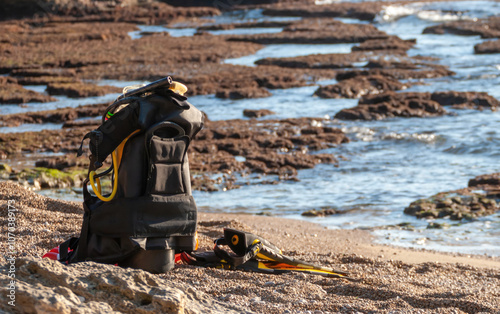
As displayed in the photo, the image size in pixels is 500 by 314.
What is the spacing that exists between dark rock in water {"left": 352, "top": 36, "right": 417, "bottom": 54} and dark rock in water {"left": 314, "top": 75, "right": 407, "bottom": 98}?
6327mm

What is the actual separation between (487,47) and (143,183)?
78.9ft

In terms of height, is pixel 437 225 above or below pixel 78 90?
below

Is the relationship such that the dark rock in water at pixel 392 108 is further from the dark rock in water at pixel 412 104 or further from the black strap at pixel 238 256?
the black strap at pixel 238 256

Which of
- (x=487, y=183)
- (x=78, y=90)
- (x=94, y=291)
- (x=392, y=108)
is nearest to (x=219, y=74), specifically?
(x=78, y=90)

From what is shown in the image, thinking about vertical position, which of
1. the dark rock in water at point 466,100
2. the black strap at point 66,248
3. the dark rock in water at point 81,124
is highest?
the black strap at point 66,248

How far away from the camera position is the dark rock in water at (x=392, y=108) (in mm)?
15734

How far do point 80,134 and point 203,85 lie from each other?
21.3ft

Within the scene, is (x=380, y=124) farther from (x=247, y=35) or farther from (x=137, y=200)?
(x=247, y=35)

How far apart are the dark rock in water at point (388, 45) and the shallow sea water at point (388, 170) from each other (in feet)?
15.3

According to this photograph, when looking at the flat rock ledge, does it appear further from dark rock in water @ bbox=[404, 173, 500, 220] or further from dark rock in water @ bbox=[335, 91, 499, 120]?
dark rock in water @ bbox=[335, 91, 499, 120]

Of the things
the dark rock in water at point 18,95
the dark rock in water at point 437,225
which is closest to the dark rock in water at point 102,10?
the dark rock in water at point 18,95

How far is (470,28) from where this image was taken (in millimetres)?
31109

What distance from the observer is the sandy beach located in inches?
128

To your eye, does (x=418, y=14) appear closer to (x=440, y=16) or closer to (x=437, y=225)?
(x=440, y=16)
